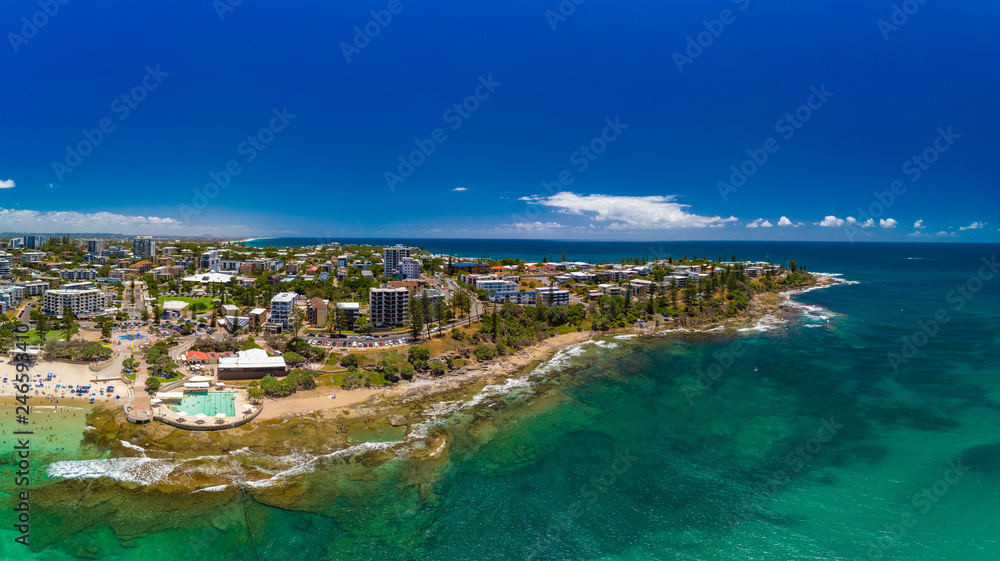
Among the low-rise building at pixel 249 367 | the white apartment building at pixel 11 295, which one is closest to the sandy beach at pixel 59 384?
the low-rise building at pixel 249 367

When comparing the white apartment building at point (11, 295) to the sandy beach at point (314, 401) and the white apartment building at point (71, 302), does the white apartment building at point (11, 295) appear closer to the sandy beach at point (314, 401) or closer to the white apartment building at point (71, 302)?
the white apartment building at point (71, 302)

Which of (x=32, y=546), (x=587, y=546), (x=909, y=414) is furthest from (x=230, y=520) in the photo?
(x=909, y=414)

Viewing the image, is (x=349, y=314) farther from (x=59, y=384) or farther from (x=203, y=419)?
(x=59, y=384)

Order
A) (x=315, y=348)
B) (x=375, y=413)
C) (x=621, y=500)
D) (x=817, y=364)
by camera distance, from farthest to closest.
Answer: (x=817, y=364), (x=315, y=348), (x=375, y=413), (x=621, y=500)

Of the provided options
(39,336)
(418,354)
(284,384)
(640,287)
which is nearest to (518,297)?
(640,287)


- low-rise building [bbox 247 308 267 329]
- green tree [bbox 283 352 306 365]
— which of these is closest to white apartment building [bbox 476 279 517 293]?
low-rise building [bbox 247 308 267 329]

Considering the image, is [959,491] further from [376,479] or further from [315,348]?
[315,348]
